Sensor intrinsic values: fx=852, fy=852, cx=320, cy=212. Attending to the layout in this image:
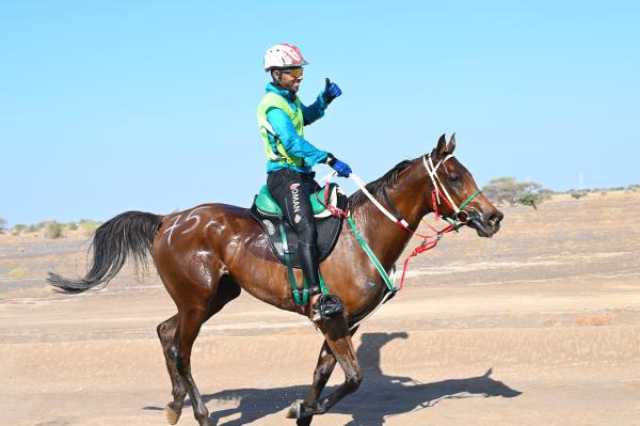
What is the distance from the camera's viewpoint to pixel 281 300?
25.8 feet

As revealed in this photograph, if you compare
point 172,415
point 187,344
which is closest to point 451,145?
point 187,344

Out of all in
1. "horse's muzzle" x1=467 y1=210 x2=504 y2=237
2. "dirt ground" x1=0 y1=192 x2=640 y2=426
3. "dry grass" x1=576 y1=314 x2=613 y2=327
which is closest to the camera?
"horse's muzzle" x1=467 y1=210 x2=504 y2=237

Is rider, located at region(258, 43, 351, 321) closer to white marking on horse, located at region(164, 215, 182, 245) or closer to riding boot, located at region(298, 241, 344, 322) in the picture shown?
riding boot, located at region(298, 241, 344, 322)

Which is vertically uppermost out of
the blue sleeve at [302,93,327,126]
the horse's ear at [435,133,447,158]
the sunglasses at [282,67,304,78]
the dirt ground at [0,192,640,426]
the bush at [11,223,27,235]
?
the sunglasses at [282,67,304,78]

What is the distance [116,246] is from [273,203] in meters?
2.27

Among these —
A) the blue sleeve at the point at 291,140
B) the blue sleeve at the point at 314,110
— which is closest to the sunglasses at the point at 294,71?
the blue sleeve at the point at 291,140

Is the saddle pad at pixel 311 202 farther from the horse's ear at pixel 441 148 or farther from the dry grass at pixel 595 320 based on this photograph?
the dry grass at pixel 595 320

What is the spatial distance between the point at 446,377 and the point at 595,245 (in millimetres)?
19625

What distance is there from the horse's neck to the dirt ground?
187 cm

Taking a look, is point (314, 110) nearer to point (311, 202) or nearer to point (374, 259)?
point (311, 202)

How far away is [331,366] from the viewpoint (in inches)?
298

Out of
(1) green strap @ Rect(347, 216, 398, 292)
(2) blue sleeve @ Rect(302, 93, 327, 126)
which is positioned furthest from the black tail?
(1) green strap @ Rect(347, 216, 398, 292)

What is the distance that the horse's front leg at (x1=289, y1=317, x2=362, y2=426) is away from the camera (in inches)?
286

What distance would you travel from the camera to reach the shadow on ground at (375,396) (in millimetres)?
8930
